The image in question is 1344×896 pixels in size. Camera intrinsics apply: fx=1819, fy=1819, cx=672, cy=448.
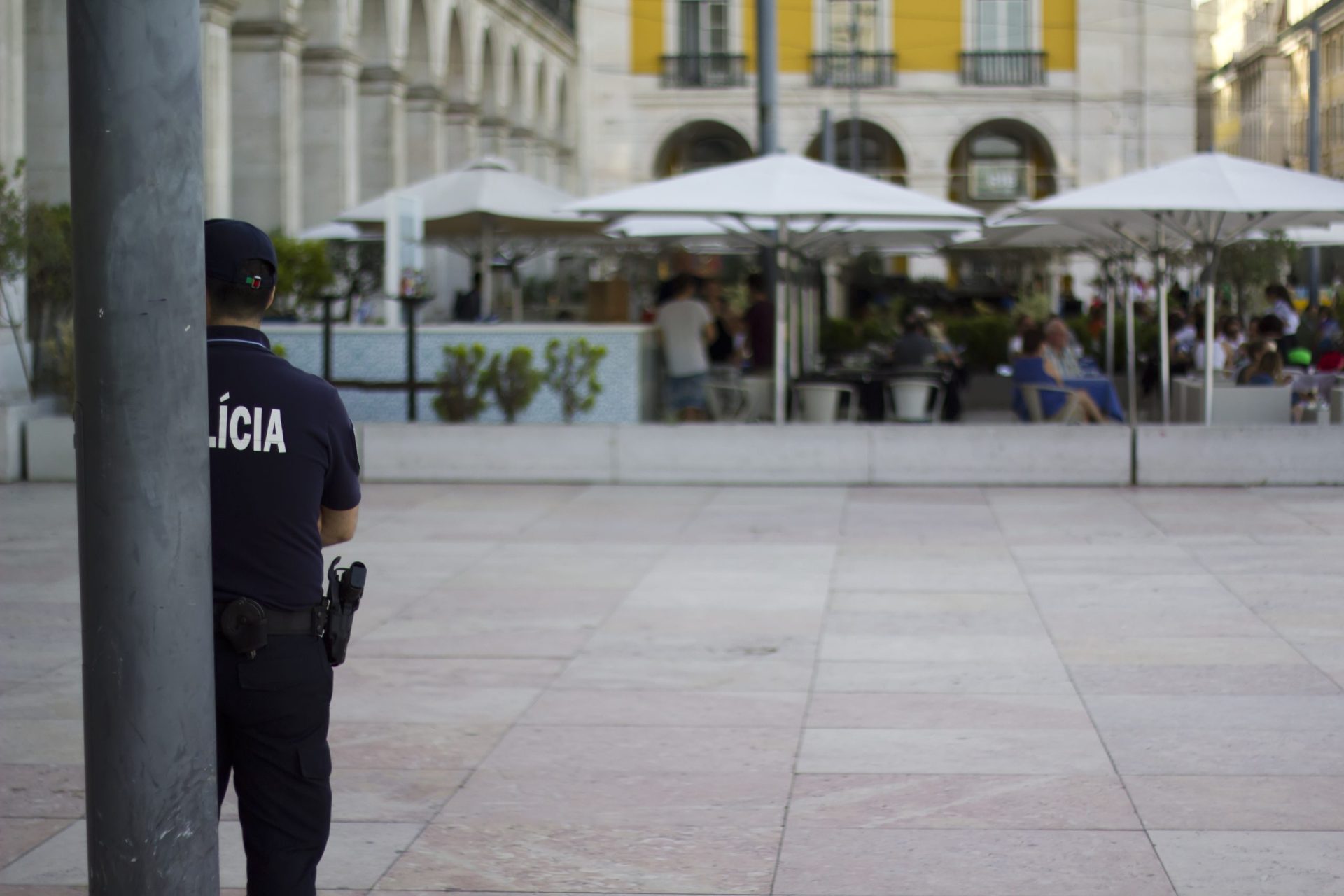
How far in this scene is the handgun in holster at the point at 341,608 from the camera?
369 cm

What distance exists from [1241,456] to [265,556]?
11361 mm

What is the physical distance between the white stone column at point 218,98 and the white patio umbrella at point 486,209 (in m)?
3.29

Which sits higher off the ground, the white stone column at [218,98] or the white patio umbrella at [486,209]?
the white stone column at [218,98]

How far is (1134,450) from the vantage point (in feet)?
45.5

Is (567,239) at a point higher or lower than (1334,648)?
higher

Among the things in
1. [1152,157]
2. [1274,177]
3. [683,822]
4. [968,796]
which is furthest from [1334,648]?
[1152,157]

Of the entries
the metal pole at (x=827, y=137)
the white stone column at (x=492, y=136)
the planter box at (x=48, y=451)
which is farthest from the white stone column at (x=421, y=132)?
the planter box at (x=48, y=451)

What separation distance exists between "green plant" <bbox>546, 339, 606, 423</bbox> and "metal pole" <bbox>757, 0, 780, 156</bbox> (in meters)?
3.49

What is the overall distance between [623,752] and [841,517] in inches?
253

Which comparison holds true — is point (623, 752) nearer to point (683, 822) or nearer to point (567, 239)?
point (683, 822)

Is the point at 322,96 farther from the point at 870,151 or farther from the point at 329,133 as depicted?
the point at 870,151

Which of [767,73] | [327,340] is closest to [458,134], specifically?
[767,73]

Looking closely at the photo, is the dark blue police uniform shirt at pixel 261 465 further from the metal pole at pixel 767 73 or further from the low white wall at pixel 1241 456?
the metal pole at pixel 767 73

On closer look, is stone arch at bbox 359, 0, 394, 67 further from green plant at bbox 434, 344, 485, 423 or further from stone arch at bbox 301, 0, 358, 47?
green plant at bbox 434, 344, 485, 423
